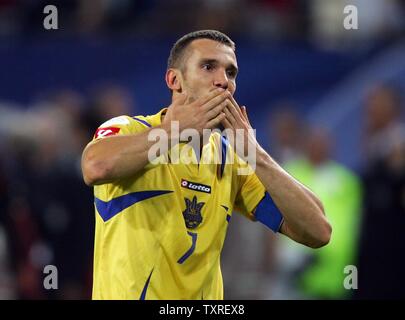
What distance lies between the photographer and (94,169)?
4.98 m

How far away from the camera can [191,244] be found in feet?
17.5

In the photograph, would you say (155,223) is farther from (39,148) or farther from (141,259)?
(39,148)

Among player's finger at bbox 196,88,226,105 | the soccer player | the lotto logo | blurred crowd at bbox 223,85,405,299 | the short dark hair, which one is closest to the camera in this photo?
the soccer player

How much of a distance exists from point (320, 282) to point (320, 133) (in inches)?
58.0

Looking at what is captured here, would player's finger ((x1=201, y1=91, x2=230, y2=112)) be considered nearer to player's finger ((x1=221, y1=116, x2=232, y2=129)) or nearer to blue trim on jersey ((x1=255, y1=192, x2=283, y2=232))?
player's finger ((x1=221, y1=116, x2=232, y2=129))

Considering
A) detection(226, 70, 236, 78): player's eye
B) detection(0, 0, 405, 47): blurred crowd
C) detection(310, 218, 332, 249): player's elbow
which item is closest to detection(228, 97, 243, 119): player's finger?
detection(226, 70, 236, 78): player's eye

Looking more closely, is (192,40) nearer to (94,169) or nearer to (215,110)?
(215,110)

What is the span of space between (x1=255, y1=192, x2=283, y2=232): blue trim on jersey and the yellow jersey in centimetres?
24

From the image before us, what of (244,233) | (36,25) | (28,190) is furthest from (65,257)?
(36,25)

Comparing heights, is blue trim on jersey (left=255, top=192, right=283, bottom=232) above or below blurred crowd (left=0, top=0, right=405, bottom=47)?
below

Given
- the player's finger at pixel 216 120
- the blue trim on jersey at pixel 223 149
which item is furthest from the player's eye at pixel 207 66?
the blue trim on jersey at pixel 223 149

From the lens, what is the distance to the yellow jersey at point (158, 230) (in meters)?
5.21

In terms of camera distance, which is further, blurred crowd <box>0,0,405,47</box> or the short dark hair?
blurred crowd <box>0,0,405,47</box>

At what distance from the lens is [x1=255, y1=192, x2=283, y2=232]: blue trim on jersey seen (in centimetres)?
567
